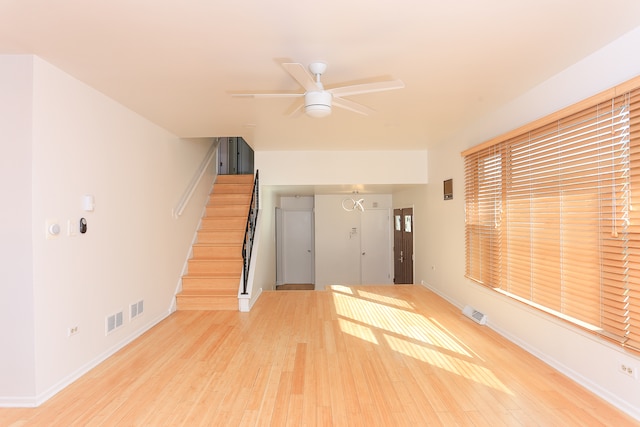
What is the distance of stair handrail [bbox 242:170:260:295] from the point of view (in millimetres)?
5230

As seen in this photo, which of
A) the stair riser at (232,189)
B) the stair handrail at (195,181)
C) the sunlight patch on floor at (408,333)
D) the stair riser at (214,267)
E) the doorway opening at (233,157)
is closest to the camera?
the sunlight patch on floor at (408,333)

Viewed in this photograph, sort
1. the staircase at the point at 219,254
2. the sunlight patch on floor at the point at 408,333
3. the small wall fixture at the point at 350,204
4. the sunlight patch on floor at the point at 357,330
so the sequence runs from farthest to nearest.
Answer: the small wall fixture at the point at 350,204 < the staircase at the point at 219,254 < the sunlight patch on floor at the point at 357,330 < the sunlight patch on floor at the point at 408,333

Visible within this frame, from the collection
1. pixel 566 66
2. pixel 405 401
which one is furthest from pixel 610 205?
pixel 405 401

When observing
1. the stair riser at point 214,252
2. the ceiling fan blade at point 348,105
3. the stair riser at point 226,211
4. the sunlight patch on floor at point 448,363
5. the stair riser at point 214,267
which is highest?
the ceiling fan blade at point 348,105

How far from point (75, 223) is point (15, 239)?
52 cm

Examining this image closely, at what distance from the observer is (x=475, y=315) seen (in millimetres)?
4422

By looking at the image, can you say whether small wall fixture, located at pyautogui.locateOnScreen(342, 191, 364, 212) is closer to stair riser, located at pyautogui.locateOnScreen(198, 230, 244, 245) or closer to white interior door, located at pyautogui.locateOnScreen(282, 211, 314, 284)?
white interior door, located at pyautogui.locateOnScreen(282, 211, 314, 284)

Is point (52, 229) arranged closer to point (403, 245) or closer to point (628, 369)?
point (628, 369)

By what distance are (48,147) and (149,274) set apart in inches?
85.5

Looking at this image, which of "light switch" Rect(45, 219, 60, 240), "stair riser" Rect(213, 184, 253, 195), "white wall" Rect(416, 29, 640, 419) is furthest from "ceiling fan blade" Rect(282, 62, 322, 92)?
"stair riser" Rect(213, 184, 253, 195)

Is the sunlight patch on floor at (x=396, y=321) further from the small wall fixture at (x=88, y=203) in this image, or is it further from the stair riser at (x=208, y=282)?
the small wall fixture at (x=88, y=203)

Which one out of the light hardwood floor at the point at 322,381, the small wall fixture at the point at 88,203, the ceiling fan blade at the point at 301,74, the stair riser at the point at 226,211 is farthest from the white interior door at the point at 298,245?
the ceiling fan blade at the point at 301,74

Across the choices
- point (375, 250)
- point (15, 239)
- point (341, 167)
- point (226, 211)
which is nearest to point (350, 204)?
point (375, 250)

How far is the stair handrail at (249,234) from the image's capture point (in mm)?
5230
